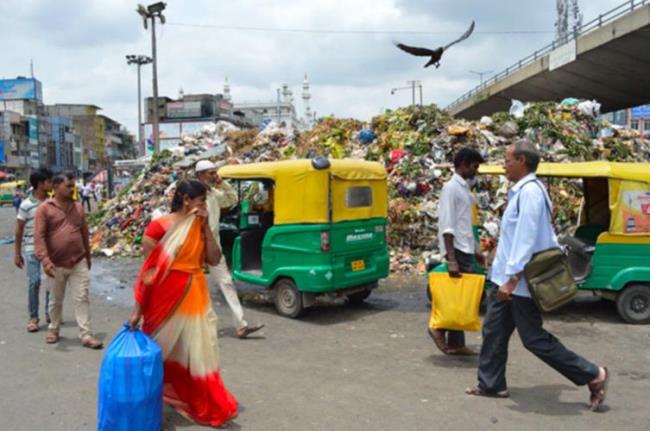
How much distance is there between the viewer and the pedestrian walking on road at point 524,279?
4.00 metres

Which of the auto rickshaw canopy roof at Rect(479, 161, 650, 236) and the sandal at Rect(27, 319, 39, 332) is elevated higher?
the auto rickshaw canopy roof at Rect(479, 161, 650, 236)

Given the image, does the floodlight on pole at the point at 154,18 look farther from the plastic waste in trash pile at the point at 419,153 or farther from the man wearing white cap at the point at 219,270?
the man wearing white cap at the point at 219,270

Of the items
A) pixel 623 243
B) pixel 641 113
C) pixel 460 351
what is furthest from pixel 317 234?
pixel 641 113

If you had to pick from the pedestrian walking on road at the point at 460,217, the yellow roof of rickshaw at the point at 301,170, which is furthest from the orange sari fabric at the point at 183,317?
the yellow roof of rickshaw at the point at 301,170

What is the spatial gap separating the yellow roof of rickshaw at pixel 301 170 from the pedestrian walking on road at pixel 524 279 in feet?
10.0

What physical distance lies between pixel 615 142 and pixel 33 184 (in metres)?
12.5

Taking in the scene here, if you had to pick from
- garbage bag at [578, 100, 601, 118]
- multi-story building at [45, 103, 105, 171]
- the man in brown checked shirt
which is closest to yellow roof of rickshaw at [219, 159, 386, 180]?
the man in brown checked shirt

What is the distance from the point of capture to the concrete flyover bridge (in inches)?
795

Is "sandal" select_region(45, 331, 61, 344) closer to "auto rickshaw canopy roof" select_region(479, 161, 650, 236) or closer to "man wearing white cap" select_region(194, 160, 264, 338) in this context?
"man wearing white cap" select_region(194, 160, 264, 338)

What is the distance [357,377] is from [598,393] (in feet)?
6.04

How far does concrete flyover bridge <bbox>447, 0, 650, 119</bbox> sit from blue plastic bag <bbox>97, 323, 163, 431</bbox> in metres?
19.6

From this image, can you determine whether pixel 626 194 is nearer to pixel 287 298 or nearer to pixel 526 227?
pixel 526 227

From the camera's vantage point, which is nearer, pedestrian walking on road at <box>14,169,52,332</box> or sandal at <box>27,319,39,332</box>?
pedestrian walking on road at <box>14,169,52,332</box>

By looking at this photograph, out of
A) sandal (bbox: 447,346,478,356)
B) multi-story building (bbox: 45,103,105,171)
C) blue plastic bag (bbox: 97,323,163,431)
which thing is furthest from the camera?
multi-story building (bbox: 45,103,105,171)
